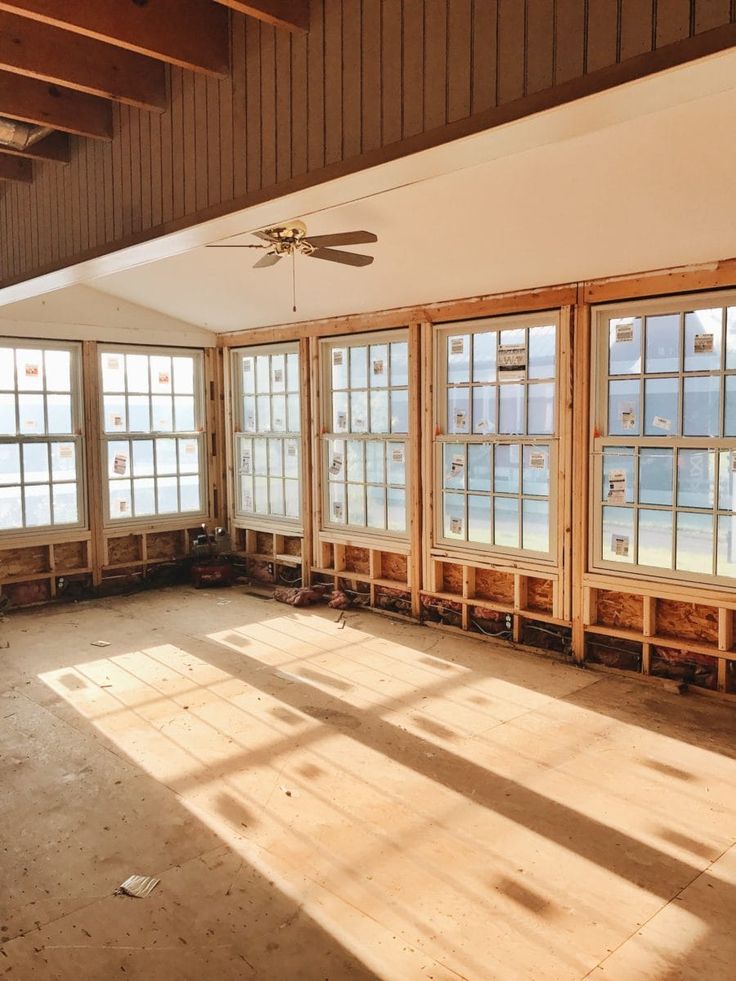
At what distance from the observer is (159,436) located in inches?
316

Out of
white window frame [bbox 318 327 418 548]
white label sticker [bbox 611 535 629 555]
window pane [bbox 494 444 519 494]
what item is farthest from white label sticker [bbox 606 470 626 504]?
white window frame [bbox 318 327 418 548]

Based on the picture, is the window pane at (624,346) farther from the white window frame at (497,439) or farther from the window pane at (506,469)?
the window pane at (506,469)

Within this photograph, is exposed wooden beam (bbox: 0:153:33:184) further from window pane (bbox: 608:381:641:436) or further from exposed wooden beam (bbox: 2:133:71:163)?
window pane (bbox: 608:381:641:436)

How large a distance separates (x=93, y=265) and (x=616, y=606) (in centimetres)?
410

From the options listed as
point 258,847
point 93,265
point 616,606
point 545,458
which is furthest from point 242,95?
point 616,606

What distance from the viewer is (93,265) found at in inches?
147

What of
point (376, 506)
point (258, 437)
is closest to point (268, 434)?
point (258, 437)

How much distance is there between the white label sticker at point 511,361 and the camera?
5.80 metres

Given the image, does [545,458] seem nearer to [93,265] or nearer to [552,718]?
[552,718]

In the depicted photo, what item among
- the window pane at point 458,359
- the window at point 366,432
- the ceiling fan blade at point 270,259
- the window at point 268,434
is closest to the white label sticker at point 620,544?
the window pane at point 458,359

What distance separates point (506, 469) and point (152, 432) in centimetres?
396

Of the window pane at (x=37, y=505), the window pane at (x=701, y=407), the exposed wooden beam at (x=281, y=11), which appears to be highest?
the exposed wooden beam at (x=281, y=11)

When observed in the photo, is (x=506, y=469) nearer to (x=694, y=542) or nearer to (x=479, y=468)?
(x=479, y=468)

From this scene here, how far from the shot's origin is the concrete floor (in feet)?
8.48
